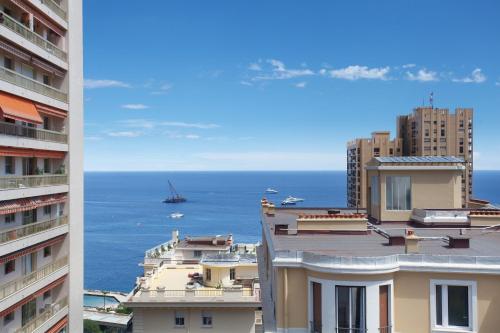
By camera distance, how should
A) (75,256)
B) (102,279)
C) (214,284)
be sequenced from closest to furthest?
(75,256) → (214,284) → (102,279)

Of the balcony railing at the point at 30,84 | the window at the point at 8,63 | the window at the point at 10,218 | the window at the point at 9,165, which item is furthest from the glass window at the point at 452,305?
the window at the point at 8,63

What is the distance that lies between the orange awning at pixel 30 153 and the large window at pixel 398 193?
51.3ft

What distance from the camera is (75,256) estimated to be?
82.7 feet

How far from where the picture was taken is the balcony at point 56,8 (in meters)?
22.3

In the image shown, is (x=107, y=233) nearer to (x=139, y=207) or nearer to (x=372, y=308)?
(x=139, y=207)

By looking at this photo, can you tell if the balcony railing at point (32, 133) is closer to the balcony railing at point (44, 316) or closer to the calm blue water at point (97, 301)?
the balcony railing at point (44, 316)

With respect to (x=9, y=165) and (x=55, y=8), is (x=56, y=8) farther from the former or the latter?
(x=9, y=165)

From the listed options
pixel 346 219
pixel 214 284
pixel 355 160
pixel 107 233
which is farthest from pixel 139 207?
pixel 346 219

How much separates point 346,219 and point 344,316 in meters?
5.95

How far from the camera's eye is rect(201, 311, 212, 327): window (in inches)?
1092

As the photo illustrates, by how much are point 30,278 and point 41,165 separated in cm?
547

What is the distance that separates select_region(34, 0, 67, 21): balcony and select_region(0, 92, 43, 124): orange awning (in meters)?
5.17

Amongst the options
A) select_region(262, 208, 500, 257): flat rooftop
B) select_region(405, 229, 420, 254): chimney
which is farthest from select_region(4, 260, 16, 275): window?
select_region(405, 229, 420, 254): chimney

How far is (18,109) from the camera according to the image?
1884 centimetres
